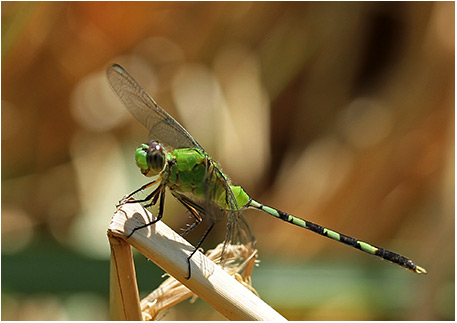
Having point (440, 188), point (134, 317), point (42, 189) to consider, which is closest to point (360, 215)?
point (440, 188)

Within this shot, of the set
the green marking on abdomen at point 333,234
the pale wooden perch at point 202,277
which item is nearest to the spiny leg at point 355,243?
the green marking on abdomen at point 333,234

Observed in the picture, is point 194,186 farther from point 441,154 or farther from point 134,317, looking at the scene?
point 441,154

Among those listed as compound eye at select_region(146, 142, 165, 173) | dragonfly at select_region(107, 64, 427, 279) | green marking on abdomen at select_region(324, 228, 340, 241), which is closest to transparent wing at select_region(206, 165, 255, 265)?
dragonfly at select_region(107, 64, 427, 279)

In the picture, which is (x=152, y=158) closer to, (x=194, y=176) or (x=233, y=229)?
(x=194, y=176)

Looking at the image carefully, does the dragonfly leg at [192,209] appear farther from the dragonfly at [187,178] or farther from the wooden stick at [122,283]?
the wooden stick at [122,283]

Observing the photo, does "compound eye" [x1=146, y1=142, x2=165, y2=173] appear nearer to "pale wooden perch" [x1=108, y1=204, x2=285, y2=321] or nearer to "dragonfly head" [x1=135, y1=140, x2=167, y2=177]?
"dragonfly head" [x1=135, y1=140, x2=167, y2=177]

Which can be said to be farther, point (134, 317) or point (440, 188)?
point (440, 188)

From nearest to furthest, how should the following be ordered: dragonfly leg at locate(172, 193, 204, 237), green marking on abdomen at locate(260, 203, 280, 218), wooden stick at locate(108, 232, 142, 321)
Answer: wooden stick at locate(108, 232, 142, 321), dragonfly leg at locate(172, 193, 204, 237), green marking on abdomen at locate(260, 203, 280, 218)
